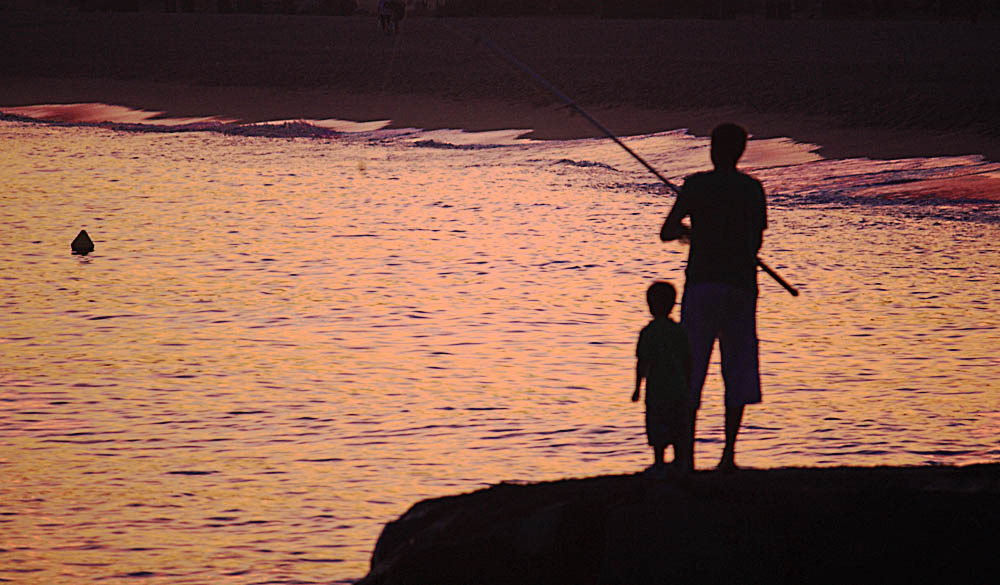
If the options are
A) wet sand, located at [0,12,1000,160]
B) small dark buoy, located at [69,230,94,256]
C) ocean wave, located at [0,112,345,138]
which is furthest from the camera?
ocean wave, located at [0,112,345,138]

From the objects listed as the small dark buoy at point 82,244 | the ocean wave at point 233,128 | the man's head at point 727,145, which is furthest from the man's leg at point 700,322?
the ocean wave at point 233,128

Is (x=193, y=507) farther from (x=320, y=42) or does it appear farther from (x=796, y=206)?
(x=320, y=42)

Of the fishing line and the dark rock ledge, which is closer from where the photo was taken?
the dark rock ledge

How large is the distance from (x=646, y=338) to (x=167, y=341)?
235 inches

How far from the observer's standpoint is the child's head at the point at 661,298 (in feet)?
18.7

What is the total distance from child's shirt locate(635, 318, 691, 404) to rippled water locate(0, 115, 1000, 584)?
1525mm

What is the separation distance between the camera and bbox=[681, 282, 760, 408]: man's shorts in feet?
19.9

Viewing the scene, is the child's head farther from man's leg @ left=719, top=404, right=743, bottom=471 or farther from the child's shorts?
man's leg @ left=719, top=404, right=743, bottom=471

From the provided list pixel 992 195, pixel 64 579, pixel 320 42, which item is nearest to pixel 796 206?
pixel 992 195

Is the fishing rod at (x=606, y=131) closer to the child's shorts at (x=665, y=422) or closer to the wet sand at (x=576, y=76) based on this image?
the child's shorts at (x=665, y=422)

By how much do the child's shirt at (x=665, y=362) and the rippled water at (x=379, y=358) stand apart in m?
1.53

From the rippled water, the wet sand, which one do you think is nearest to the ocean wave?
the wet sand

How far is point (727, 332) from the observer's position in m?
6.12

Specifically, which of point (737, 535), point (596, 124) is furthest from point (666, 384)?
point (596, 124)
